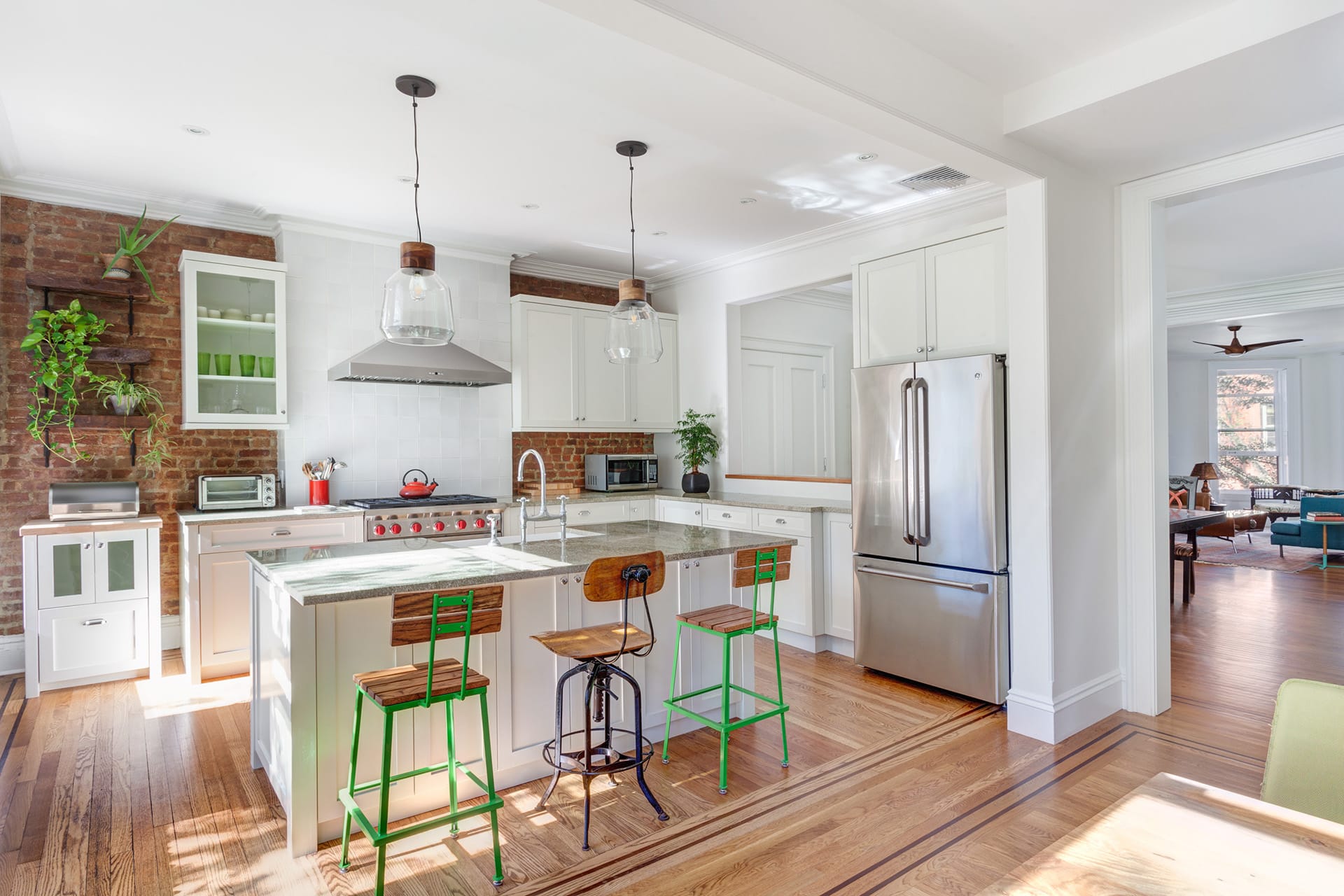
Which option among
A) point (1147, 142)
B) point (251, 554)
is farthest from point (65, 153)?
point (1147, 142)

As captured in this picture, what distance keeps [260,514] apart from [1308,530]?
32.2ft

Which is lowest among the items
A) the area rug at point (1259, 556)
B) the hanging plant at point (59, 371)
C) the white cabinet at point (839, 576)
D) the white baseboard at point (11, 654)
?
the area rug at point (1259, 556)

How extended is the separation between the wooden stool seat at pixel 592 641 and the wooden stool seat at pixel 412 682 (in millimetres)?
287

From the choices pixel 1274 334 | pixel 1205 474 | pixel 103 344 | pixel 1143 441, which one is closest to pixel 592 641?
pixel 1143 441

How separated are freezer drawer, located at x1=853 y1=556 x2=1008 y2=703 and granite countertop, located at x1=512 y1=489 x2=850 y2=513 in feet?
→ 1.67

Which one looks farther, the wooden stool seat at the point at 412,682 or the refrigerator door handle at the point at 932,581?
the refrigerator door handle at the point at 932,581

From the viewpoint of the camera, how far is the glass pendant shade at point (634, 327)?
125 inches

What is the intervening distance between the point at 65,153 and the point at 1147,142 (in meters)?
5.02

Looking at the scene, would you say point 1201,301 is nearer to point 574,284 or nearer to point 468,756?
point 574,284

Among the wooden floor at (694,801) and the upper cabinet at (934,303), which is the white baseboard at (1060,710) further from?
the upper cabinet at (934,303)

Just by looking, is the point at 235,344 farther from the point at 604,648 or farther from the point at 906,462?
the point at 906,462

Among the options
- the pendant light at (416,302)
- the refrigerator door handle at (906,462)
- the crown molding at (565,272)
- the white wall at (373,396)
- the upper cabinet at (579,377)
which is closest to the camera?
the pendant light at (416,302)

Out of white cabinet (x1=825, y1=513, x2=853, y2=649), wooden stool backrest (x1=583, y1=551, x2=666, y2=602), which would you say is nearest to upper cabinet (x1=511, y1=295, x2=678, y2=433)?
white cabinet (x1=825, y1=513, x2=853, y2=649)

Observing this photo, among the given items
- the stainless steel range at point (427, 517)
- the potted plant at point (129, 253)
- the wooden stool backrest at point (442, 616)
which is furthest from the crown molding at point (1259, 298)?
the potted plant at point (129, 253)
